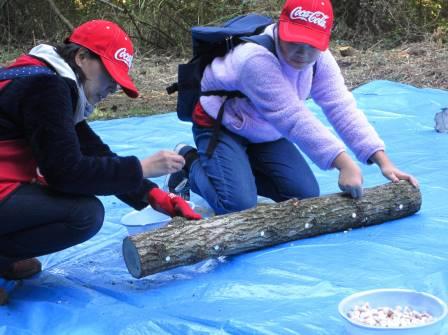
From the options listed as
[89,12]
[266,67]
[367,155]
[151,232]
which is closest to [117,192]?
[151,232]

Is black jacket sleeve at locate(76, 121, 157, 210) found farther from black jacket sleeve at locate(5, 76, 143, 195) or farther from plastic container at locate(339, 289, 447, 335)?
plastic container at locate(339, 289, 447, 335)

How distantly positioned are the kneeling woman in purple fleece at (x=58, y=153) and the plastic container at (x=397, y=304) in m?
0.79

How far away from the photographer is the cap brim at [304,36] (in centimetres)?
278

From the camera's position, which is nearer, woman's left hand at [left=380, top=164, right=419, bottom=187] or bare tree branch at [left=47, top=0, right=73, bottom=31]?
woman's left hand at [left=380, top=164, right=419, bottom=187]

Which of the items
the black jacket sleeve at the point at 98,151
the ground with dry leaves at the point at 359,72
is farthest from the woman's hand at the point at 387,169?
the ground with dry leaves at the point at 359,72

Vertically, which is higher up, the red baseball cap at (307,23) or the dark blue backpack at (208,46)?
the red baseball cap at (307,23)

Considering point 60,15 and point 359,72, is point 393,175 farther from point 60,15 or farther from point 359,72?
point 60,15

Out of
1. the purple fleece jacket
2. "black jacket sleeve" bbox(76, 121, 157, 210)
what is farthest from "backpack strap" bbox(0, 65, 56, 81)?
the purple fleece jacket

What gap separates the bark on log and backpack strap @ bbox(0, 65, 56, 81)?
58cm

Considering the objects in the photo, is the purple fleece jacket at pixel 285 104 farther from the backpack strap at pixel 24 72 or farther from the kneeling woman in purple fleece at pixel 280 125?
the backpack strap at pixel 24 72

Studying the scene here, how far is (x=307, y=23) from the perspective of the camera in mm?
2809

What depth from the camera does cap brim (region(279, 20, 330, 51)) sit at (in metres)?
2.78

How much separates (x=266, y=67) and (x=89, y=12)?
7027 millimetres

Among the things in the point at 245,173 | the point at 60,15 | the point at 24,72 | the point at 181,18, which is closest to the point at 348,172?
the point at 245,173
